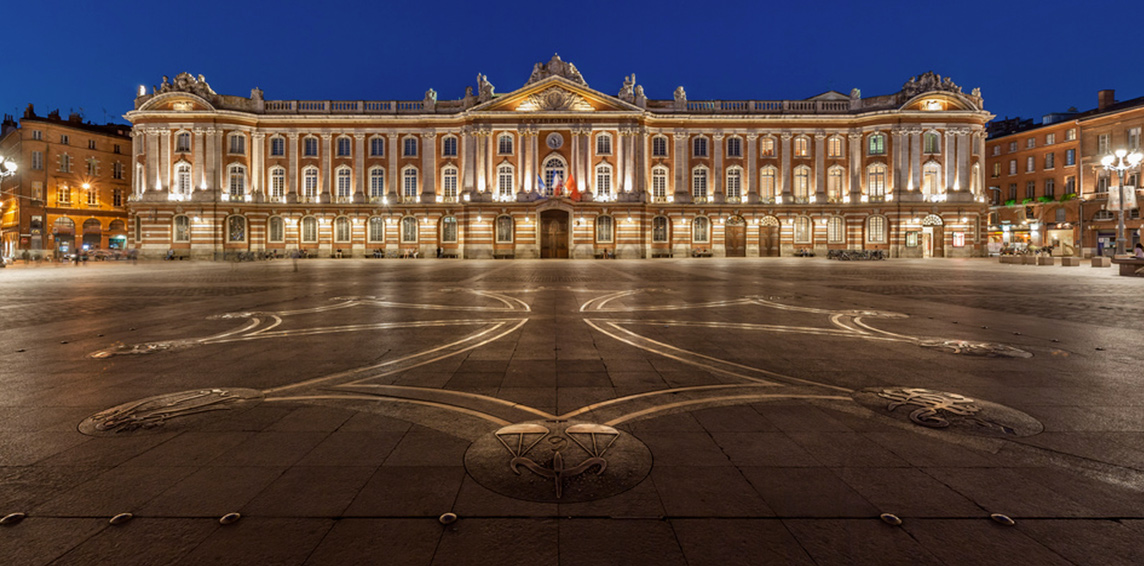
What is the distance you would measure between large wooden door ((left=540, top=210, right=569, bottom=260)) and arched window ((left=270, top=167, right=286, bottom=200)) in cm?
2405

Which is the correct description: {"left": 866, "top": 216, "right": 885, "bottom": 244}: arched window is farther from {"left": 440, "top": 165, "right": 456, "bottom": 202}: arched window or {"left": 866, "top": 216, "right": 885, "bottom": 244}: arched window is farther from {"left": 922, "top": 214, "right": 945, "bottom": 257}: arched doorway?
{"left": 440, "top": 165, "right": 456, "bottom": 202}: arched window

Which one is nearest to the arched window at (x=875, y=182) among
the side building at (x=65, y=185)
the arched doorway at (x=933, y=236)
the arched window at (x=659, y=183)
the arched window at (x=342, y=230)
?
the arched doorway at (x=933, y=236)

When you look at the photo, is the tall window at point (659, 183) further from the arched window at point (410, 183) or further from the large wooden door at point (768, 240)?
the arched window at point (410, 183)

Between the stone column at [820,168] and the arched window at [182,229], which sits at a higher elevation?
the stone column at [820,168]

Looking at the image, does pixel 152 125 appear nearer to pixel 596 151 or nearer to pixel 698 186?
pixel 596 151

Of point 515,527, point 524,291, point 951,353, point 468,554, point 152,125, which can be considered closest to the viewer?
point 468,554

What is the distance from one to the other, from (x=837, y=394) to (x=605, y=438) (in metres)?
2.60

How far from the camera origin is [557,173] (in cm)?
4734

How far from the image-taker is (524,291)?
16.0m

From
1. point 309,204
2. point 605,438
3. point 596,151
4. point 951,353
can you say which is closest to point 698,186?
point 596,151

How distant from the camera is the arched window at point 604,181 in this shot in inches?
1868

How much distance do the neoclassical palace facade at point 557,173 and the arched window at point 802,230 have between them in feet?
0.47

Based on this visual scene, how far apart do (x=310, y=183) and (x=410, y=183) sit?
→ 30.0ft

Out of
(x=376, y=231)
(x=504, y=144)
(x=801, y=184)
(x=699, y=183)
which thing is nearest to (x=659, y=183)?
(x=699, y=183)
